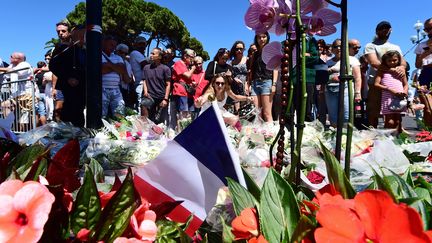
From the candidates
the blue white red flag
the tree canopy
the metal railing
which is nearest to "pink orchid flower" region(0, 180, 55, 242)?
the blue white red flag

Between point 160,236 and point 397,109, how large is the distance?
487 centimetres

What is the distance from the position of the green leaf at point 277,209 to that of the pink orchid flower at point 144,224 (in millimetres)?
150

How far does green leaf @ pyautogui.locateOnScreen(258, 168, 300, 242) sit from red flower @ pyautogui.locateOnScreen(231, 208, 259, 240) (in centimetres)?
→ 1

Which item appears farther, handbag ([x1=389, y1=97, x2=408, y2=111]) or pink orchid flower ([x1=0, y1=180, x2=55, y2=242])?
handbag ([x1=389, y1=97, x2=408, y2=111])

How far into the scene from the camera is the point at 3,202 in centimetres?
45

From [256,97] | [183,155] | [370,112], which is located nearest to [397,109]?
[370,112]

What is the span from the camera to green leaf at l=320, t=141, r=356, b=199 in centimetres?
59

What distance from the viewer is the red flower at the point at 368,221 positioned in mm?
393

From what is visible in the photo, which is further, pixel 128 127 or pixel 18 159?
pixel 128 127

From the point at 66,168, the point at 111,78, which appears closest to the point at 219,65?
the point at 111,78

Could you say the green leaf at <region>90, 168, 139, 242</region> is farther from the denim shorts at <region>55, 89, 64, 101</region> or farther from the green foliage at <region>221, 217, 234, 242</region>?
the denim shorts at <region>55, 89, 64, 101</region>

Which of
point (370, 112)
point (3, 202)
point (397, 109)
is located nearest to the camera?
point (3, 202)

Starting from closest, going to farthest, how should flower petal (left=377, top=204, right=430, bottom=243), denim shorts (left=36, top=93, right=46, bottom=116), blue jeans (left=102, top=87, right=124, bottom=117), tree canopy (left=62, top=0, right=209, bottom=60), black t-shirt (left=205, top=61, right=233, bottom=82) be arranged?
1. flower petal (left=377, top=204, right=430, bottom=243)
2. blue jeans (left=102, top=87, right=124, bottom=117)
3. black t-shirt (left=205, top=61, right=233, bottom=82)
4. denim shorts (left=36, top=93, right=46, bottom=116)
5. tree canopy (left=62, top=0, right=209, bottom=60)

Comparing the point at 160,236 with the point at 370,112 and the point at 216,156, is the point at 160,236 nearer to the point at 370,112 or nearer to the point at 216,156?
the point at 216,156
